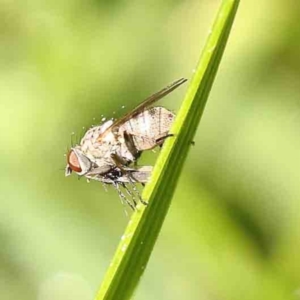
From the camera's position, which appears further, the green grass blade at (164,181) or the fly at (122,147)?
the fly at (122,147)

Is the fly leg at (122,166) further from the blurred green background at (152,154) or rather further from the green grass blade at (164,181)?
the green grass blade at (164,181)

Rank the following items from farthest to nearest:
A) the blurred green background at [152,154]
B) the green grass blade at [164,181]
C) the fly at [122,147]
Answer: the blurred green background at [152,154] → the fly at [122,147] → the green grass blade at [164,181]

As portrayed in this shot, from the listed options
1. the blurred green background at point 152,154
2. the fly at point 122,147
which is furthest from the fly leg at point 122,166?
the blurred green background at point 152,154

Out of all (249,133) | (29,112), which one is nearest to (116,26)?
(29,112)

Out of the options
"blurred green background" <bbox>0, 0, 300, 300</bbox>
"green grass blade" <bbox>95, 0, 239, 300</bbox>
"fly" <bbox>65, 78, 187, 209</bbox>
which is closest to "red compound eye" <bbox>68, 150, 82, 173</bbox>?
"fly" <bbox>65, 78, 187, 209</bbox>

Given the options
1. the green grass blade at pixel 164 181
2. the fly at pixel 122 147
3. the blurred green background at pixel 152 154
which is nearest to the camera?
the green grass blade at pixel 164 181

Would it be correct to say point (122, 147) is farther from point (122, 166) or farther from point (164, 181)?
point (164, 181)

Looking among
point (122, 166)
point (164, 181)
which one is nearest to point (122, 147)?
point (122, 166)
